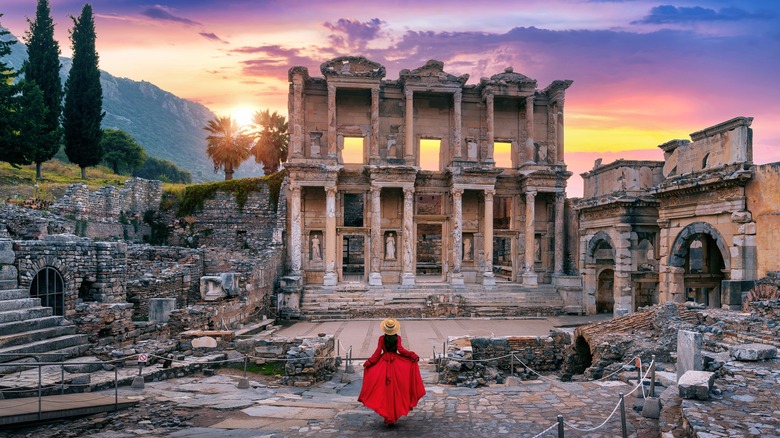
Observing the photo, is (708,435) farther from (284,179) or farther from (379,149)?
(284,179)

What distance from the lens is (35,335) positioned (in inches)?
453

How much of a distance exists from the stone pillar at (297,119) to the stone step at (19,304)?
1836 centimetres

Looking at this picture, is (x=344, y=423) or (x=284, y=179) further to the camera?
(x=284, y=179)

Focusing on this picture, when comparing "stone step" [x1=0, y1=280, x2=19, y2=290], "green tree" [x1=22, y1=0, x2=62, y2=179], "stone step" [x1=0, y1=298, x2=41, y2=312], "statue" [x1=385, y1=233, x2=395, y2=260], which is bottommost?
"stone step" [x1=0, y1=298, x2=41, y2=312]

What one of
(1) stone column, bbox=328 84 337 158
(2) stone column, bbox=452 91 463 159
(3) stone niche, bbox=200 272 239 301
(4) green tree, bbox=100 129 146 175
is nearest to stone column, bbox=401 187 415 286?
(2) stone column, bbox=452 91 463 159

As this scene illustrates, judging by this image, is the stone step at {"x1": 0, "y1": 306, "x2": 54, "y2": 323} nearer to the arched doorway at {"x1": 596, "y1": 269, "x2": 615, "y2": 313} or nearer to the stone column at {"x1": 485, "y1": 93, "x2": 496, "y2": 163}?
the stone column at {"x1": 485, "y1": 93, "x2": 496, "y2": 163}

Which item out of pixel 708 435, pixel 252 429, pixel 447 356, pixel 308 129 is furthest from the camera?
pixel 308 129

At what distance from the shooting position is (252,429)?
7.40 metres

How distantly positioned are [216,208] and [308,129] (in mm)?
9458

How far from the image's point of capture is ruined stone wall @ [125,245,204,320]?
18.7m

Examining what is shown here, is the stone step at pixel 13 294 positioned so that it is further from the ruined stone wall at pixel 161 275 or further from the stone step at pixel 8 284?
the ruined stone wall at pixel 161 275

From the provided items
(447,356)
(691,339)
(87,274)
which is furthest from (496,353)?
(87,274)

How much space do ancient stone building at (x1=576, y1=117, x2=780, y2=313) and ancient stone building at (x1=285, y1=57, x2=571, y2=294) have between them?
5292 millimetres

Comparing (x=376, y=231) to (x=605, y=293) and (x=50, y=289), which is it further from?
(x=50, y=289)
